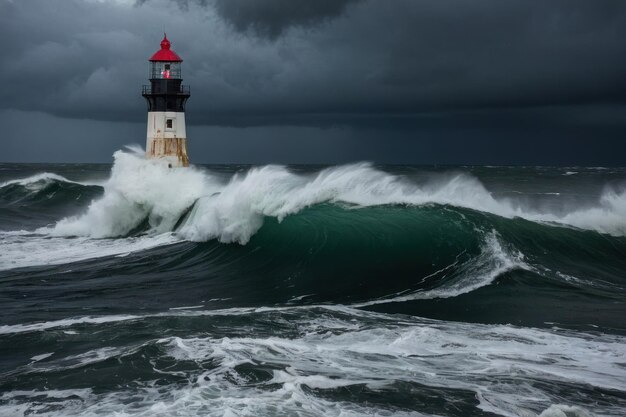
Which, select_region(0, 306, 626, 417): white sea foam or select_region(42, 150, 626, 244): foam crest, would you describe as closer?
select_region(0, 306, 626, 417): white sea foam

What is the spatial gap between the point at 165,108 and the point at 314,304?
1422 cm

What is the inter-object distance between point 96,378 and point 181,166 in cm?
1674

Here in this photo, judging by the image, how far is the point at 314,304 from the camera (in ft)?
35.4

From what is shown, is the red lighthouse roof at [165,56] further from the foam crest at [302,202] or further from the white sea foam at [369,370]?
the white sea foam at [369,370]

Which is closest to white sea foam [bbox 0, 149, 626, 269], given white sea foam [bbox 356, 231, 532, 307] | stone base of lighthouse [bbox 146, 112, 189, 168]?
white sea foam [bbox 356, 231, 532, 307]

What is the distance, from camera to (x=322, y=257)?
14.2 metres

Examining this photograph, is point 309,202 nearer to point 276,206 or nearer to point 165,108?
point 276,206

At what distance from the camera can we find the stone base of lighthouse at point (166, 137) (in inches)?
922

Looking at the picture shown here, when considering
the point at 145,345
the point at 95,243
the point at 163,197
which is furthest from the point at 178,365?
the point at 163,197

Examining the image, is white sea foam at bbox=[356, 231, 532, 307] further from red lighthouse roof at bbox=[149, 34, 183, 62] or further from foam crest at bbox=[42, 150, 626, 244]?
red lighthouse roof at bbox=[149, 34, 183, 62]

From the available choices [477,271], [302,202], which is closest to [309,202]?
[302,202]

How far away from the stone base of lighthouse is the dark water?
6.02ft

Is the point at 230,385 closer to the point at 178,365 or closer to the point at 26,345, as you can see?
the point at 178,365

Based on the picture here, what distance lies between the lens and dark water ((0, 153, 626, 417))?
271 inches
